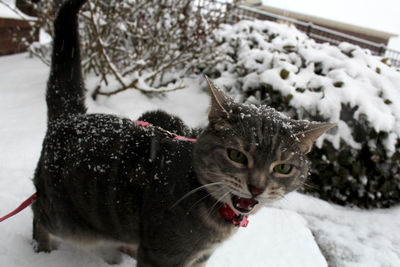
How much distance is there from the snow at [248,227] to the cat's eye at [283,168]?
0.78 ft

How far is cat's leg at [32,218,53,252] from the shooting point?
1.74m

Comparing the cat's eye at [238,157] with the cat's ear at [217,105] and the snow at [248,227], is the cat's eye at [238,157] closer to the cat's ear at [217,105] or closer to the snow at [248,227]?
the cat's ear at [217,105]

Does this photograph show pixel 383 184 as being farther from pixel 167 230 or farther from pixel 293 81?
pixel 167 230

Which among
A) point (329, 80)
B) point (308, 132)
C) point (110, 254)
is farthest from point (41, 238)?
point (329, 80)

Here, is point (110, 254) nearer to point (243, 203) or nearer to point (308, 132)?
point (243, 203)

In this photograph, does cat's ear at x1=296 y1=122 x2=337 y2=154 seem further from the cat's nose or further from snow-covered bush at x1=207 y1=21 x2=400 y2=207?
snow-covered bush at x1=207 y1=21 x2=400 y2=207

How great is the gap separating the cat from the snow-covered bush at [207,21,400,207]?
2026 mm

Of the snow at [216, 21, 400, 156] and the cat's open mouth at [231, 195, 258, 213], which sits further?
the snow at [216, 21, 400, 156]

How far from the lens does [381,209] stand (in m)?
3.48

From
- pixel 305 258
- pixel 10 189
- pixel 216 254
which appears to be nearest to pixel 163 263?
pixel 216 254

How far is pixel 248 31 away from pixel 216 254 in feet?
13.6

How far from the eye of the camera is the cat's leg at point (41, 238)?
174cm

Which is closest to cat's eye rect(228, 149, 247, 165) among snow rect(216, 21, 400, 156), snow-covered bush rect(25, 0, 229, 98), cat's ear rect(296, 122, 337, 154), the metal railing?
cat's ear rect(296, 122, 337, 154)

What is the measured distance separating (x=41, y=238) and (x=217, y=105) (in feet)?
4.59
